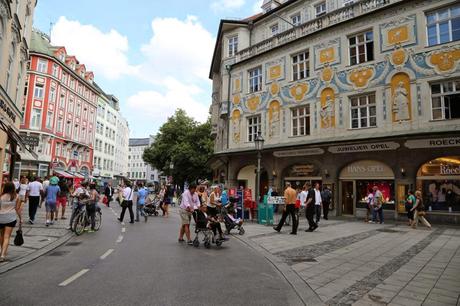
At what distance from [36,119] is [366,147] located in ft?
138

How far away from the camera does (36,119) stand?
43594mm

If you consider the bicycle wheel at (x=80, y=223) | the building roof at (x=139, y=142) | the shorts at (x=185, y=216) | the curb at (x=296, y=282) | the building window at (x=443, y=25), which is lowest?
the curb at (x=296, y=282)

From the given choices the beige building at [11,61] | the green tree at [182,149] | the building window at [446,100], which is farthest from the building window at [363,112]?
the green tree at [182,149]

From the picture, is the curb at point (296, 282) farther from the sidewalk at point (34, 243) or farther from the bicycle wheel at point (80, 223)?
the bicycle wheel at point (80, 223)

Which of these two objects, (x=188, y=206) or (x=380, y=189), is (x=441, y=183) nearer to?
(x=380, y=189)

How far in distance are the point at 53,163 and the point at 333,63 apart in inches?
1564

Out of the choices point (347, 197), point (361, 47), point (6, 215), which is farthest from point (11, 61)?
point (347, 197)

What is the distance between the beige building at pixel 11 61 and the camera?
13.6 metres

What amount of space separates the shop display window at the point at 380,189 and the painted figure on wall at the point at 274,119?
668 cm

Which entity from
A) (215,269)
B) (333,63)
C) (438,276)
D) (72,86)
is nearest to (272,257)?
(215,269)

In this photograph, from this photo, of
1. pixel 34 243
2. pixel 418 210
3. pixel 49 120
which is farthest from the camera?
pixel 49 120

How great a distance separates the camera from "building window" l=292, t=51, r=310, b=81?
22155mm

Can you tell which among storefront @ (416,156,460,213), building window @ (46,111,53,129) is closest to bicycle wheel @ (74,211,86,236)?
storefront @ (416,156,460,213)

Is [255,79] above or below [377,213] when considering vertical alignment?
above
